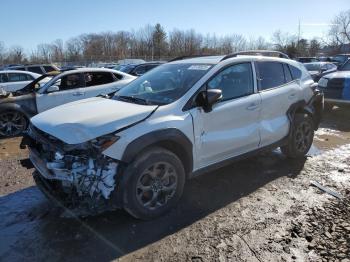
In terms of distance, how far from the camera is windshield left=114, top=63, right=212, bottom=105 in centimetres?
426

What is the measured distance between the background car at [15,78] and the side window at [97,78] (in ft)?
17.1

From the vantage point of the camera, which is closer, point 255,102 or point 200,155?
point 200,155

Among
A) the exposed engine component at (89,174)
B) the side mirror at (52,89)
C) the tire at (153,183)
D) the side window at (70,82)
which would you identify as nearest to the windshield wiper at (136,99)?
the tire at (153,183)

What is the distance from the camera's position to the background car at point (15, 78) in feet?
44.0

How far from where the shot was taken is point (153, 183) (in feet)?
12.7

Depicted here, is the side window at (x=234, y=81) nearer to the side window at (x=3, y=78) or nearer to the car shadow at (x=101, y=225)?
the car shadow at (x=101, y=225)

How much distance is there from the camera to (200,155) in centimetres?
421

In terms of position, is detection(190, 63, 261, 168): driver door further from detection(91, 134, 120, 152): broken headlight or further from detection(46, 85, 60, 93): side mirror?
detection(46, 85, 60, 93): side mirror

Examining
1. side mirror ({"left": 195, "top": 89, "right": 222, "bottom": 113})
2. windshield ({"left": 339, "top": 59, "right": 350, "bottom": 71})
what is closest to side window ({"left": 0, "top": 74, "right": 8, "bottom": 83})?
side mirror ({"left": 195, "top": 89, "right": 222, "bottom": 113})

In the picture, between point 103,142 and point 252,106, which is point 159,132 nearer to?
point 103,142

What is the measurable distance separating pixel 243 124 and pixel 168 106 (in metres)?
1.25

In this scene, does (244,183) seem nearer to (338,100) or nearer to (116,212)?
Result: (116,212)

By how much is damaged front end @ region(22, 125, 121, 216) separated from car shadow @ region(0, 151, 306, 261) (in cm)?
32

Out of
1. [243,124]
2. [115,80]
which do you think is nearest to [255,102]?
[243,124]
